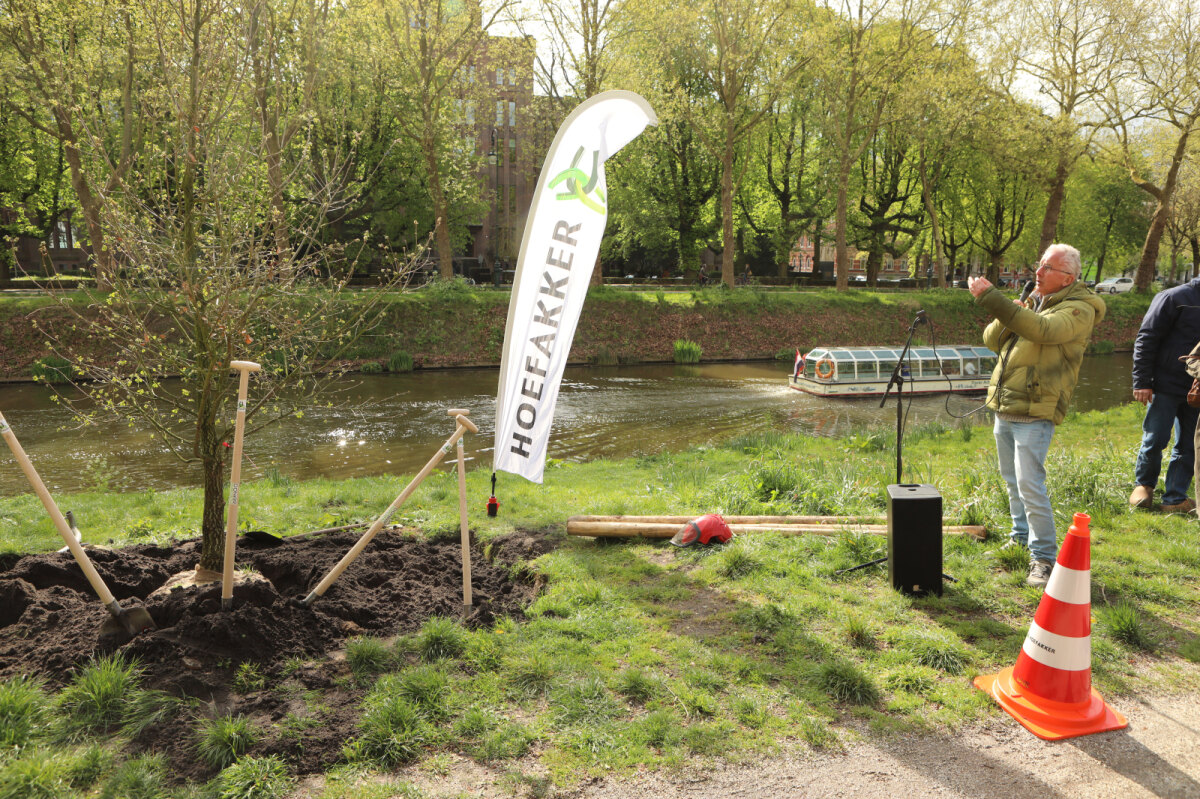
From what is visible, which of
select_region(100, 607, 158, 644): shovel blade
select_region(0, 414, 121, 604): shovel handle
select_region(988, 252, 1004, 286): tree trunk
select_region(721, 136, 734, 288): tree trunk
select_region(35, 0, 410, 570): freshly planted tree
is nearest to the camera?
select_region(0, 414, 121, 604): shovel handle

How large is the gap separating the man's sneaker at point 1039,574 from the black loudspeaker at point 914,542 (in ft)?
2.22

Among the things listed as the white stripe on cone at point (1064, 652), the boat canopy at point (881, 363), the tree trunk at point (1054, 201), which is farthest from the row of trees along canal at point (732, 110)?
the white stripe on cone at point (1064, 652)

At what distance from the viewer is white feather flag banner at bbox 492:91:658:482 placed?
6281mm

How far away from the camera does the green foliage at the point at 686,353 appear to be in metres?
29.3

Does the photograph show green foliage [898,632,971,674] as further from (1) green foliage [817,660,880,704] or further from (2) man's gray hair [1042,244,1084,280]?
(2) man's gray hair [1042,244,1084,280]

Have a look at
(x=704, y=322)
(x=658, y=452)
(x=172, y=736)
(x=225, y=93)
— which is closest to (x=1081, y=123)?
(x=704, y=322)

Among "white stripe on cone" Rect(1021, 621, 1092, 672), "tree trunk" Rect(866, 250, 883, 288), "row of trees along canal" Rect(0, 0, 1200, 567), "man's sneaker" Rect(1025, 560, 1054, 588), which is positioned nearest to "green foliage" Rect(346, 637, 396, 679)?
"white stripe on cone" Rect(1021, 621, 1092, 672)

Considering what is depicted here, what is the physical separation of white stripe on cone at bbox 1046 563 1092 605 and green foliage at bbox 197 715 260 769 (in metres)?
4.24

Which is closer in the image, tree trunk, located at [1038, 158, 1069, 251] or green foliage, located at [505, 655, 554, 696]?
green foliage, located at [505, 655, 554, 696]

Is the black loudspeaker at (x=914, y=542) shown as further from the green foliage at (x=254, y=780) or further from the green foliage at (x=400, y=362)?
the green foliage at (x=400, y=362)

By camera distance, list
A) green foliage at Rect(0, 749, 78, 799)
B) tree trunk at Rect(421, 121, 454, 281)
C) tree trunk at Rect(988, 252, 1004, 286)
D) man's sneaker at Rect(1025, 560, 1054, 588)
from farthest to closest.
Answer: tree trunk at Rect(988, 252, 1004, 286) < tree trunk at Rect(421, 121, 454, 281) < man's sneaker at Rect(1025, 560, 1054, 588) < green foliage at Rect(0, 749, 78, 799)

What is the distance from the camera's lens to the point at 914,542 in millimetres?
5316

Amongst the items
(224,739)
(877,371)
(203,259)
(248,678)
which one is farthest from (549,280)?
(877,371)

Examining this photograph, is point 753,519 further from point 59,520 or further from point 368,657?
point 59,520
